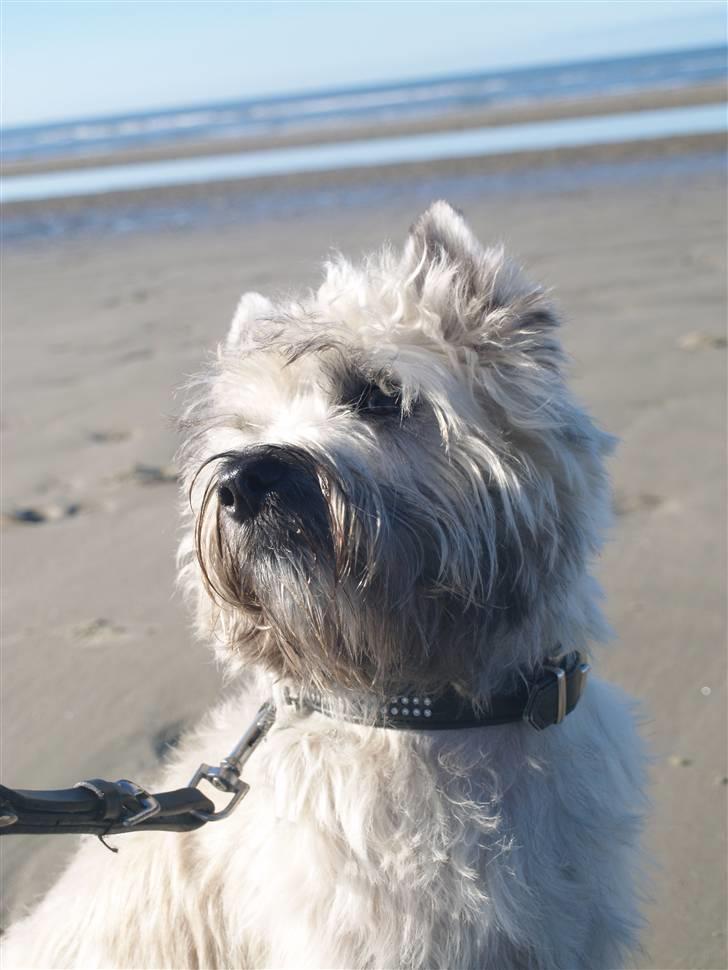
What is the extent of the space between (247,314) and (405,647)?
3.08ft

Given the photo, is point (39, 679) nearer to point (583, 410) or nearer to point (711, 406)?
point (583, 410)

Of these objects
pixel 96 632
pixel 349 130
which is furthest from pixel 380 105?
pixel 96 632

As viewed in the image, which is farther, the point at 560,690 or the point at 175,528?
the point at 175,528

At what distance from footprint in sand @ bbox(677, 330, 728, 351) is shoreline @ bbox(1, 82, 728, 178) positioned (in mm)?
20031

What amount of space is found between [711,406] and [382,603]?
3905 millimetres

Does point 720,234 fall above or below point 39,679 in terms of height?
above

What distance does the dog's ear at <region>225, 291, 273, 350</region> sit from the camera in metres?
2.49

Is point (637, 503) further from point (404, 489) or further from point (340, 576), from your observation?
point (340, 576)

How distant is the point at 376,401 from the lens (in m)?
2.20

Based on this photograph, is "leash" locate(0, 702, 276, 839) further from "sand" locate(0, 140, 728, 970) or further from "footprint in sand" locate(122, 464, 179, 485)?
"footprint in sand" locate(122, 464, 179, 485)

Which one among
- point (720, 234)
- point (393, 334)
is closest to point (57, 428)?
point (393, 334)

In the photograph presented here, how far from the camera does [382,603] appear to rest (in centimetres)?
206

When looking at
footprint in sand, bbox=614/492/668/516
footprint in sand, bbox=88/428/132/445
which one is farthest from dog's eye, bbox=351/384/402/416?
footprint in sand, bbox=88/428/132/445

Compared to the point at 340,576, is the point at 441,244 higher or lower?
higher
